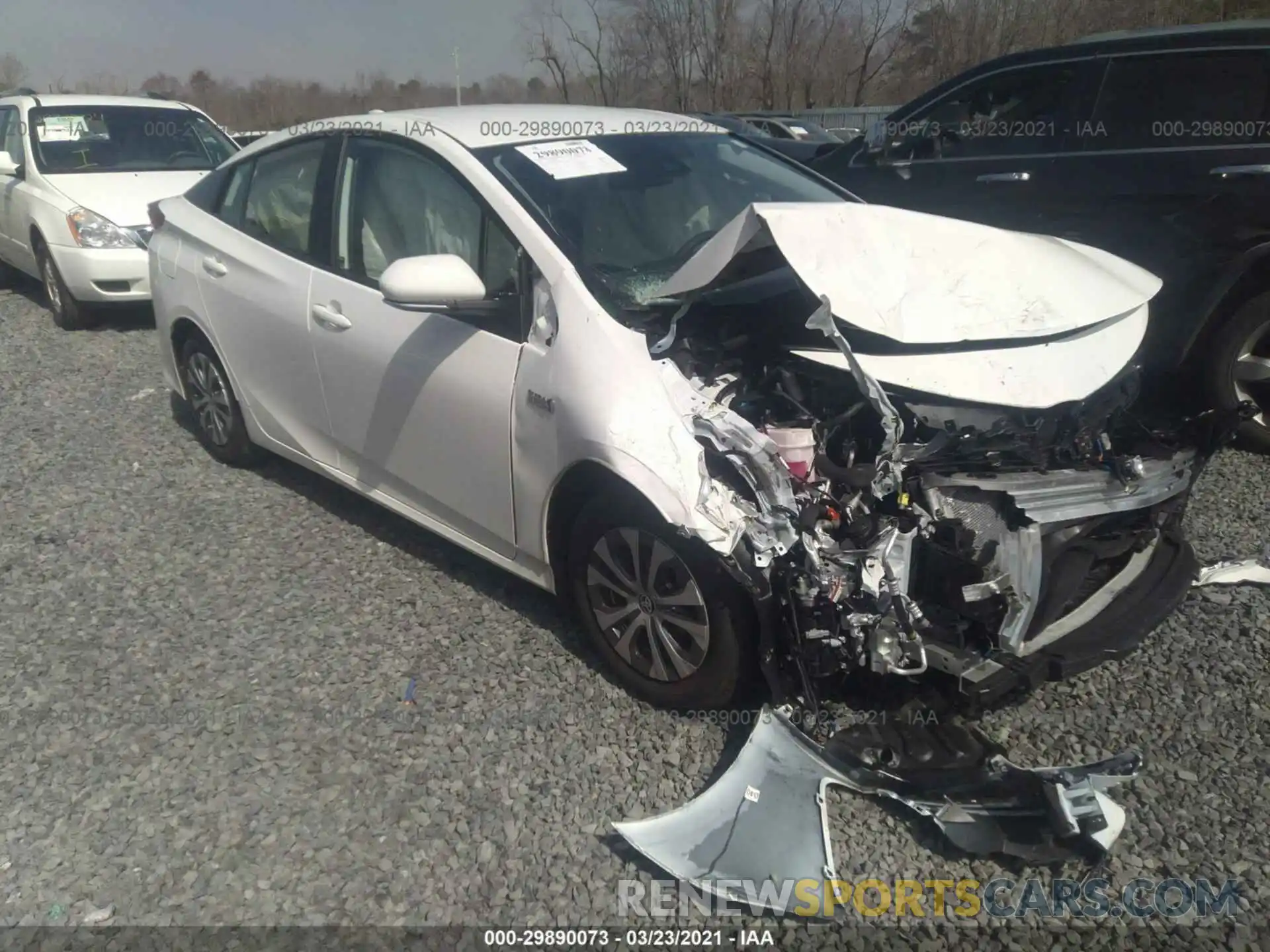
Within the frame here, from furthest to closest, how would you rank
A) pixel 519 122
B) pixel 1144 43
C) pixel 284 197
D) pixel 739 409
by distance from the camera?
1. pixel 1144 43
2. pixel 284 197
3. pixel 519 122
4. pixel 739 409

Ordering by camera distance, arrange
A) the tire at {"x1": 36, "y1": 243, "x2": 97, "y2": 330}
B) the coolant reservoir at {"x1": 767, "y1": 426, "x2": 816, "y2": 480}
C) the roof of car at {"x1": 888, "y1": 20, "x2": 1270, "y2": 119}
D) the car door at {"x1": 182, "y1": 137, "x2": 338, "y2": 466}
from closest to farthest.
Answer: the coolant reservoir at {"x1": 767, "y1": 426, "x2": 816, "y2": 480}
the car door at {"x1": 182, "y1": 137, "x2": 338, "y2": 466}
the roof of car at {"x1": 888, "y1": 20, "x2": 1270, "y2": 119}
the tire at {"x1": 36, "y1": 243, "x2": 97, "y2": 330}

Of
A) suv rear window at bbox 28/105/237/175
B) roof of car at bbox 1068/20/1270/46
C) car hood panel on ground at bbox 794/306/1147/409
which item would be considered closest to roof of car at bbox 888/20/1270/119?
roof of car at bbox 1068/20/1270/46

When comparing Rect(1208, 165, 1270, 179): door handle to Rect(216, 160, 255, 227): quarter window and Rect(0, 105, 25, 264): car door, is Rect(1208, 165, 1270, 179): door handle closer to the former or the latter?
Rect(216, 160, 255, 227): quarter window

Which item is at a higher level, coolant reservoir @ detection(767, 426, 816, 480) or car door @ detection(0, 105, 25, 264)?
coolant reservoir @ detection(767, 426, 816, 480)

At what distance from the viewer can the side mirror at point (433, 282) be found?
3049 millimetres

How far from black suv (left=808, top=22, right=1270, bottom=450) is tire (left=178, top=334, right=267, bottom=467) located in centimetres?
424

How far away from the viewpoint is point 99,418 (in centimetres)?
599

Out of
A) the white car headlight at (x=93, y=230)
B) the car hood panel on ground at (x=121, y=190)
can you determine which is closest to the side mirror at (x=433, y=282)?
the car hood panel on ground at (x=121, y=190)

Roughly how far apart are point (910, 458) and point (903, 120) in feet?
14.0

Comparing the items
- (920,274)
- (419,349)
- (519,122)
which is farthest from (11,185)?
(920,274)

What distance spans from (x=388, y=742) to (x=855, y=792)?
1.43m

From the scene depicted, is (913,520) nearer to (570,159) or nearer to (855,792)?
(855,792)

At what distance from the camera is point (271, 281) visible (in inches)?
163

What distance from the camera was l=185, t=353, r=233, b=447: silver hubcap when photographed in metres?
4.84
